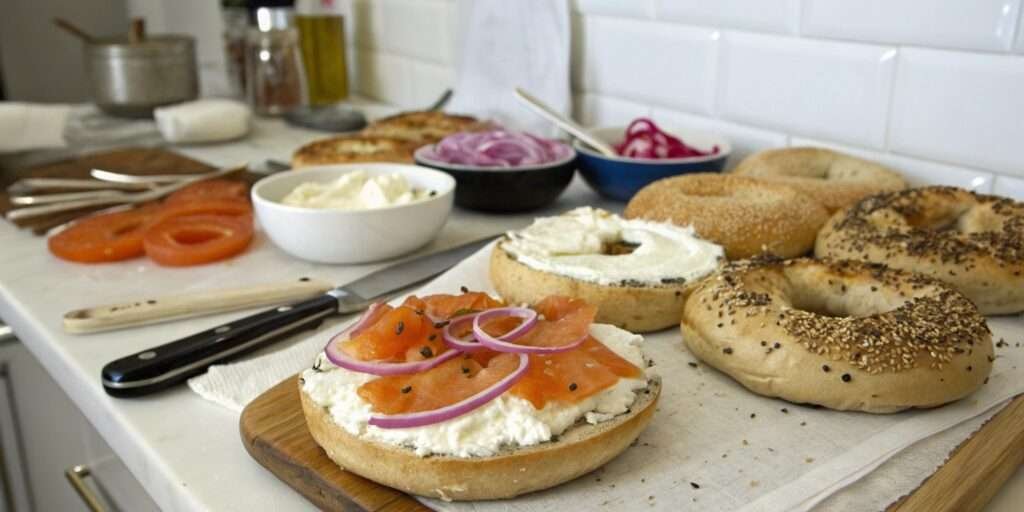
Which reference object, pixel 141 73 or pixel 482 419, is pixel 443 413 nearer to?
pixel 482 419

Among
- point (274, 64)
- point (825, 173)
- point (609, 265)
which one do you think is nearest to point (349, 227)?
point (609, 265)

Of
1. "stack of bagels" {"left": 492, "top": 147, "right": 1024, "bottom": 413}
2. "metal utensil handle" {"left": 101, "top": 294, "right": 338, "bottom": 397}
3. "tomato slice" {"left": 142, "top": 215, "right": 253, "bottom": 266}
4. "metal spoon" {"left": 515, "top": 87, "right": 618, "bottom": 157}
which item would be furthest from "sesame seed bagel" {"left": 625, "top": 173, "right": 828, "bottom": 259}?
"tomato slice" {"left": 142, "top": 215, "right": 253, "bottom": 266}

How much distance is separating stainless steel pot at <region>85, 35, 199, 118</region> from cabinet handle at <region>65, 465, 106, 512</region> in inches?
43.3

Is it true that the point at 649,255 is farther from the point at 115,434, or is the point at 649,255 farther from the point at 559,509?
the point at 115,434

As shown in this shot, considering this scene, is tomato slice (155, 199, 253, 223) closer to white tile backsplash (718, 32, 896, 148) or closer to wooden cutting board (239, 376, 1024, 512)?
wooden cutting board (239, 376, 1024, 512)

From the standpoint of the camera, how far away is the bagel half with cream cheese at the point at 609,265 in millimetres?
942

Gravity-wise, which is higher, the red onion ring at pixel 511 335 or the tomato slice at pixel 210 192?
the red onion ring at pixel 511 335

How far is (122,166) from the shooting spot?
163cm

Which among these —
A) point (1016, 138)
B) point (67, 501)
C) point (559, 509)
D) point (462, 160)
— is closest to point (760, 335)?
point (559, 509)

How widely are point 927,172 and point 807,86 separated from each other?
216 mm

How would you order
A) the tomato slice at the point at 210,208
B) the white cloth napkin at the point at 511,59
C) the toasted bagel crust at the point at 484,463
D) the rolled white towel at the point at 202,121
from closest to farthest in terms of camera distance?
1. the toasted bagel crust at the point at 484,463
2. the tomato slice at the point at 210,208
3. the white cloth napkin at the point at 511,59
4. the rolled white towel at the point at 202,121

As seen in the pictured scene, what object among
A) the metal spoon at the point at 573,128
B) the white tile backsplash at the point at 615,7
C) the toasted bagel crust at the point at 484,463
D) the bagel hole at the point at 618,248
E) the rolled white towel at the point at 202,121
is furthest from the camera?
the rolled white towel at the point at 202,121

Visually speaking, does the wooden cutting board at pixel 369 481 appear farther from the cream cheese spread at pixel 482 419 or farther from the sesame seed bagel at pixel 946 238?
the sesame seed bagel at pixel 946 238

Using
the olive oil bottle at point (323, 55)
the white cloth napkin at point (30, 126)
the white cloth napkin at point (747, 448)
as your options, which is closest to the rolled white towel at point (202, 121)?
the white cloth napkin at point (30, 126)
